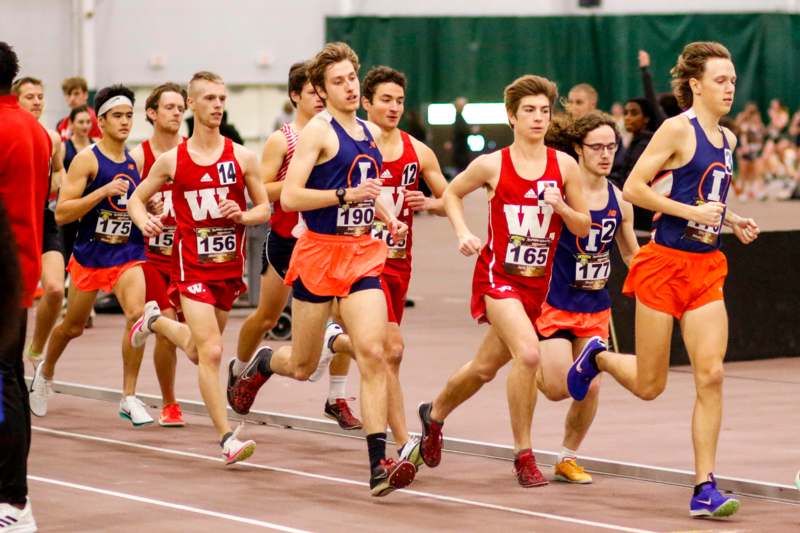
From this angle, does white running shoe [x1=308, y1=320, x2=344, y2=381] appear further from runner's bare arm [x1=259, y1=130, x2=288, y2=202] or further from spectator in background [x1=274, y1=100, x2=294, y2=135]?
spectator in background [x1=274, y1=100, x2=294, y2=135]

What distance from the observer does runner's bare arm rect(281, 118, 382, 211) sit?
8.23 meters

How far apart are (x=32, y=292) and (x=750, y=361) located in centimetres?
795

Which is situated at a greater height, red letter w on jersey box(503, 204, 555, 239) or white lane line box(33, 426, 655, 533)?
red letter w on jersey box(503, 204, 555, 239)

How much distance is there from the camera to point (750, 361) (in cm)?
1366

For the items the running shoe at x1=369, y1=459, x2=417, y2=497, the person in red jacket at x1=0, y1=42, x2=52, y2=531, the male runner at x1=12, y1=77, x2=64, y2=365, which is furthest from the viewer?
the male runner at x1=12, y1=77, x2=64, y2=365

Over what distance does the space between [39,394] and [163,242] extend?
53.5 inches

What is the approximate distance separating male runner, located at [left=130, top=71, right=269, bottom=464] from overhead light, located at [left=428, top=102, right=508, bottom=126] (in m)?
24.0

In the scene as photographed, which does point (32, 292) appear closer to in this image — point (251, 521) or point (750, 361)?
point (251, 521)

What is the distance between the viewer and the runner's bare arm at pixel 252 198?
29.9 feet

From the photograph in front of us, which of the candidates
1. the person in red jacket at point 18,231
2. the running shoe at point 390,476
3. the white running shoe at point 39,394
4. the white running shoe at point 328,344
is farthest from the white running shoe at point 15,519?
the white running shoe at point 39,394

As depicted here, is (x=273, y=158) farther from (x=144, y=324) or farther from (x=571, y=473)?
(x=571, y=473)

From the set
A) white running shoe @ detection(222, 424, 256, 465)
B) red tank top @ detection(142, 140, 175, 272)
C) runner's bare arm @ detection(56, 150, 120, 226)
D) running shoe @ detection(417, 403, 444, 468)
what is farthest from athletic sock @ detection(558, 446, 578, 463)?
runner's bare arm @ detection(56, 150, 120, 226)

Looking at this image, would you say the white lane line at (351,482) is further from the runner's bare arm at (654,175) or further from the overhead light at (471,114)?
the overhead light at (471,114)

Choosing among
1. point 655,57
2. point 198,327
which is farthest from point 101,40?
point 198,327
